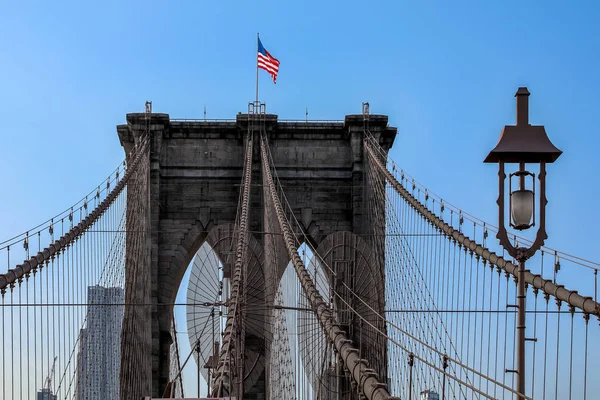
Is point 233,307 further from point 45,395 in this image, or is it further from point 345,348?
point 345,348

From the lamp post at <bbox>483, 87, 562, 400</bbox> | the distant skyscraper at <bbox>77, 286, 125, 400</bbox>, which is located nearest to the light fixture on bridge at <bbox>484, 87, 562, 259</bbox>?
the lamp post at <bbox>483, 87, 562, 400</bbox>

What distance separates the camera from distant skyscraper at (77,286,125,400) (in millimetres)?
20812

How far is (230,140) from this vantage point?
1229 inches

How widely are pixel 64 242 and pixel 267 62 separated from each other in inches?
681

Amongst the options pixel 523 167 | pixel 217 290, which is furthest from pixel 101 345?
pixel 523 167

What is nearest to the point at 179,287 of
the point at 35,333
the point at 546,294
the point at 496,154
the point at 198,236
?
the point at 198,236

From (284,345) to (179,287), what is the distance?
9.43 meters

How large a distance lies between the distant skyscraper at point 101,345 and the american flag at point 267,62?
378 inches

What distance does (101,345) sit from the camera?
76.2 feet

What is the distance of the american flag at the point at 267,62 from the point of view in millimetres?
34266

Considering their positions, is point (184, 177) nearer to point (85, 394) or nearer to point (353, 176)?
point (353, 176)

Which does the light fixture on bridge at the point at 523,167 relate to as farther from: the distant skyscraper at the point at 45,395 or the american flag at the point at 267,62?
the american flag at the point at 267,62

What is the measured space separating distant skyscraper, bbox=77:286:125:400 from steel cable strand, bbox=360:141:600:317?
637cm

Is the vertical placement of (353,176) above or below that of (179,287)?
above
